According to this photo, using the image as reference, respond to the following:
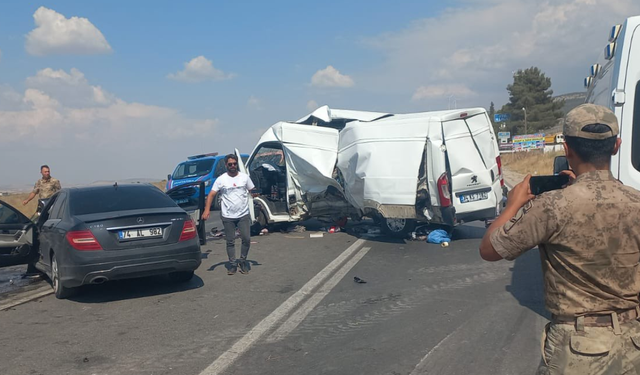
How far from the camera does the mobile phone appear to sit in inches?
103

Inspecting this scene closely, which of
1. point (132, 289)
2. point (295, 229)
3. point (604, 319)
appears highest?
point (604, 319)

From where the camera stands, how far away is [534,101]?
77.7m

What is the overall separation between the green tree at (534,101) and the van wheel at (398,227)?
67.9 m

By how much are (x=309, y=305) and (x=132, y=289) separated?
283 centimetres

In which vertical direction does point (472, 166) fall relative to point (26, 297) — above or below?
above

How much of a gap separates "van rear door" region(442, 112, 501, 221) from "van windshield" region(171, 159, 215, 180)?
1237 centimetres

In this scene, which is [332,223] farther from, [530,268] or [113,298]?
[113,298]

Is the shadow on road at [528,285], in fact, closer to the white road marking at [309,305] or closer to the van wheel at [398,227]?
the white road marking at [309,305]

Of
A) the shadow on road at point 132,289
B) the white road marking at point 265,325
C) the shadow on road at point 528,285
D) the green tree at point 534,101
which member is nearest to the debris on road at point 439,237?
the shadow on road at point 528,285

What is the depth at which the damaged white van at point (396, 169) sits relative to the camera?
1081 cm

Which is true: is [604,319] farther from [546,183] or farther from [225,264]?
[225,264]

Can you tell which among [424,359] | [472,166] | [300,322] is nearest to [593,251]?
[424,359]

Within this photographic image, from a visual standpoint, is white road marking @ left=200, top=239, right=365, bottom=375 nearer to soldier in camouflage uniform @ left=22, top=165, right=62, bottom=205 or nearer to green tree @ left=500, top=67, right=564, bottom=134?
soldier in camouflage uniform @ left=22, top=165, right=62, bottom=205

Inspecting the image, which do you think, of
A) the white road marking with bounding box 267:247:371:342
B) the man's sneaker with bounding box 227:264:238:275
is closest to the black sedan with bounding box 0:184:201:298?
the man's sneaker with bounding box 227:264:238:275
